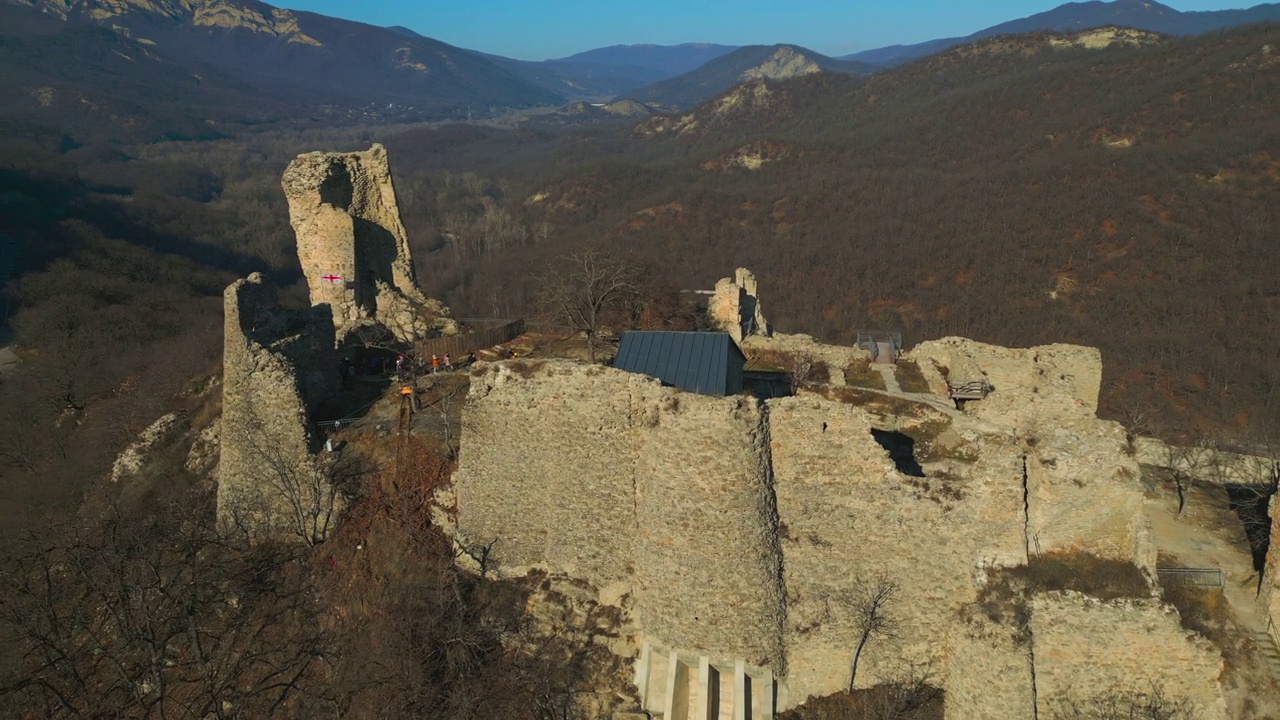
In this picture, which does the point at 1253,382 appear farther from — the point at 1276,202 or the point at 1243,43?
the point at 1243,43

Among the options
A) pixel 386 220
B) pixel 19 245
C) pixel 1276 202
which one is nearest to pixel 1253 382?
pixel 1276 202

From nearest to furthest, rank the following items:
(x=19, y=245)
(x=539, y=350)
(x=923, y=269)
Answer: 1. (x=539, y=350)
2. (x=19, y=245)
3. (x=923, y=269)

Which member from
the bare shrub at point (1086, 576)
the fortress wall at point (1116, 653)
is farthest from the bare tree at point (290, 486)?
the fortress wall at point (1116, 653)

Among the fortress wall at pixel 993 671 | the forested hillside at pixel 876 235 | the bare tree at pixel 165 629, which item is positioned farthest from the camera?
the forested hillside at pixel 876 235

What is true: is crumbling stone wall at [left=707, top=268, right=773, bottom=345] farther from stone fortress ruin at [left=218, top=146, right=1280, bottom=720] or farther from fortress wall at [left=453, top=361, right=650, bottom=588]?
fortress wall at [left=453, top=361, right=650, bottom=588]

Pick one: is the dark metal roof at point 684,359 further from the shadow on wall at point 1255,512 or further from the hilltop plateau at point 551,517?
the shadow on wall at point 1255,512

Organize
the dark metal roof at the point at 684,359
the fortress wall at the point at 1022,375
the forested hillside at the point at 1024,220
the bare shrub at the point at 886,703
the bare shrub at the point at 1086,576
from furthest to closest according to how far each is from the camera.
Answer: the forested hillside at the point at 1024,220 → the dark metal roof at the point at 684,359 → the fortress wall at the point at 1022,375 → the bare shrub at the point at 886,703 → the bare shrub at the point at 1086,576

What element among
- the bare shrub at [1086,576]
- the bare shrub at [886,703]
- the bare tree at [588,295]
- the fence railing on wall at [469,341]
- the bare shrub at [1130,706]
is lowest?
the bare shrub at [886,703]
